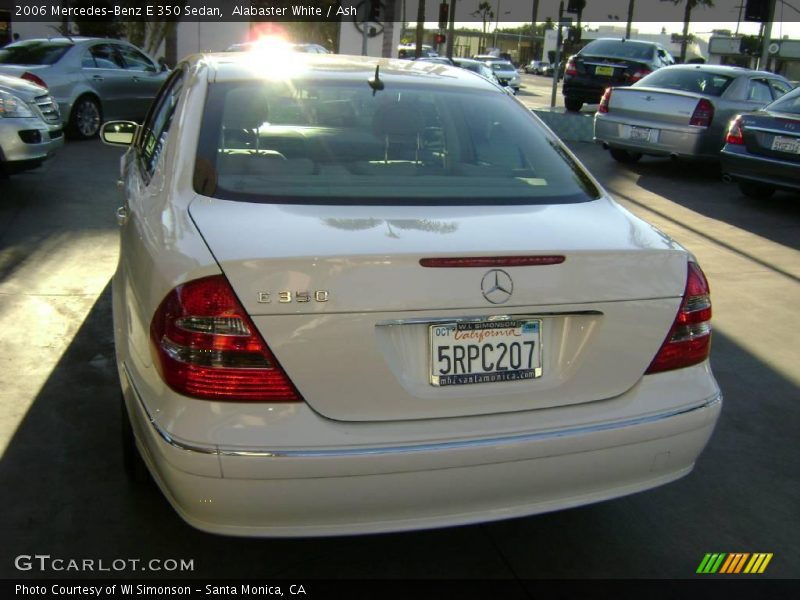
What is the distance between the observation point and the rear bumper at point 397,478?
224 cm

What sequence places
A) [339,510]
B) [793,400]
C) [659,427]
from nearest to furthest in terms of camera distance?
1. [339,510]
2. [659,427]
3. [793,400]

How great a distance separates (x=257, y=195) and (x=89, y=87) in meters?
10.9

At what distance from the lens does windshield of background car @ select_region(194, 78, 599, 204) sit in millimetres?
2797

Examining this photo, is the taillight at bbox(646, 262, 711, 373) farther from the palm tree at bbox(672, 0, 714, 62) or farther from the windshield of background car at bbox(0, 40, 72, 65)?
the palm tree at bbox(672, 0, 714, 62)

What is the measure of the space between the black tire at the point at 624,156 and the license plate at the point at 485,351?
1102 cm

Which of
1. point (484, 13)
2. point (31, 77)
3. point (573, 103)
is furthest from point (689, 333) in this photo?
point (484, 13)

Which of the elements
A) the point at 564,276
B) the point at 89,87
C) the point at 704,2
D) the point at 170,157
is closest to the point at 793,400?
the point at 564,276

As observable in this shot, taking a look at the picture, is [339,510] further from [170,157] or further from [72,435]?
[72,435]

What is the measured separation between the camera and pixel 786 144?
890 cm

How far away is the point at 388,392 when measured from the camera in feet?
7.56

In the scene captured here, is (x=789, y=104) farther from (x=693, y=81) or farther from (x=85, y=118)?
(x=85, y=118)

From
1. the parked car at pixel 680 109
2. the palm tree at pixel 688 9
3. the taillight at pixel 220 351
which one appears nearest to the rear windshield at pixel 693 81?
the parked car at pixel 680 109

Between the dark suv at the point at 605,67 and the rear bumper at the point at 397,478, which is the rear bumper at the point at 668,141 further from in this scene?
the rear bumper at the point at 397,478

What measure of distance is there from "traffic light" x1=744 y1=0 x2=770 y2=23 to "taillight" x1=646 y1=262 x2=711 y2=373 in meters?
16.3
